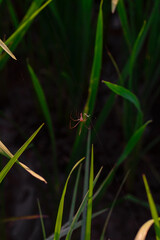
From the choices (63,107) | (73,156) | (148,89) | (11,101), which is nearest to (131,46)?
(148,89)

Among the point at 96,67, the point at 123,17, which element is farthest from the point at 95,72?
the point at 123,17

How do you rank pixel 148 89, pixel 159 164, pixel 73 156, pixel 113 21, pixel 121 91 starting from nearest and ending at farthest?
pixel 121 91 → pixel 73 156 → pixel 148 89 → pixel 159 164 → pixel 113 21

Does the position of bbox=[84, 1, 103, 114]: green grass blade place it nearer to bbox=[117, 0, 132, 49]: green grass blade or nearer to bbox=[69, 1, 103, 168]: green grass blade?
bbox=[69, 1, 103, 168]: green grass blade

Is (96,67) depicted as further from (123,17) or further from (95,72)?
(123,17)

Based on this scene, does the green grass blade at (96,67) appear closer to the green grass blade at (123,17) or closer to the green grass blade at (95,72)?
the green grass blade at (95,72)

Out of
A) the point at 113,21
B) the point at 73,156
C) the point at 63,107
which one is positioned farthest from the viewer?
the point at 113,21

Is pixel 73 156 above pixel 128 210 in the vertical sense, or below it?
above

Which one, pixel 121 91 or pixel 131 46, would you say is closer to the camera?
pixel 121 91

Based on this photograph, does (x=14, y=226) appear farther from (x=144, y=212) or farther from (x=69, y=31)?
(x=69, y=31)

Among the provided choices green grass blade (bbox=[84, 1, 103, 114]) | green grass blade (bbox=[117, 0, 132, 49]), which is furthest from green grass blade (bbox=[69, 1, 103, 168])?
green grass blade (bbox=[117, 0, 132, 49])

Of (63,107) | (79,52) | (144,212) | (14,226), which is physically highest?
(79,52)

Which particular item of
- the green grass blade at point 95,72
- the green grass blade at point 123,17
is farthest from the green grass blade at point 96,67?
the green grass blade at point 123,17
